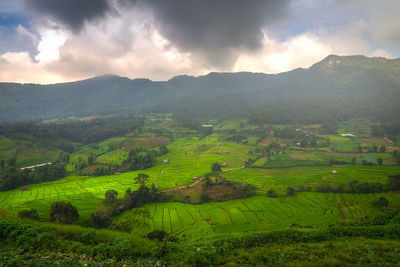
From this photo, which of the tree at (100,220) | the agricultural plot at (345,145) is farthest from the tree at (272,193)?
the agricultural plot at (345,145)

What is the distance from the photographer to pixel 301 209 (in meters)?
45.8

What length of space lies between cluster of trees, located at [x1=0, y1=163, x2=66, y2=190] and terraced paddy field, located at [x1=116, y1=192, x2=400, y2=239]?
46054 millimetres

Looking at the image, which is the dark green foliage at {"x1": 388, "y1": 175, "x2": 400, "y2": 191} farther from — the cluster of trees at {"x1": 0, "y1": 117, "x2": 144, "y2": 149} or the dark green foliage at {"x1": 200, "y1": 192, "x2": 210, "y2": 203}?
the cluster of trees at {"x1": 0, "y1": 117, "x2": 144, "y2": 149}

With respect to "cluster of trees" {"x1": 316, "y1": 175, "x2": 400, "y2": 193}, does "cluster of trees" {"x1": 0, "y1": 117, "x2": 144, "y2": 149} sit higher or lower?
higher

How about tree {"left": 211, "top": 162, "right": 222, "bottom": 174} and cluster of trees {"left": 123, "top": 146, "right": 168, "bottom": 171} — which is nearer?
tree {"left": 211, "top": 162, "right": 222, "bottom": 174}

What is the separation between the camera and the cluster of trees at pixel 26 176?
62031 millimetres

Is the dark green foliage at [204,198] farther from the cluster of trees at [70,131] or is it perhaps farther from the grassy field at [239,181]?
the cluster of trees at [70,131]

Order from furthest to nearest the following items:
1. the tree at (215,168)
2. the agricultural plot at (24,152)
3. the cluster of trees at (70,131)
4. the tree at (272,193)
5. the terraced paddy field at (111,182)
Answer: the cluster of trees at (70,131)
the agricultural plot at (24,152)
the tree at (215,168)
the tree at (272,193)
the terraced paddy field at (111,182)

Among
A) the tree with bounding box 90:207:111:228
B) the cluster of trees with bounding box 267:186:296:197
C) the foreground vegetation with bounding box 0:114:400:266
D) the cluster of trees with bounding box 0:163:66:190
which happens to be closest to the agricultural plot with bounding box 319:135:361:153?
the foreground vegetation with bounding box 0:114:400:266

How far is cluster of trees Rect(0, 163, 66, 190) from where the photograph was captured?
2442 inches

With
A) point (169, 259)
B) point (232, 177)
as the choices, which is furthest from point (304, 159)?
point (169, 259)

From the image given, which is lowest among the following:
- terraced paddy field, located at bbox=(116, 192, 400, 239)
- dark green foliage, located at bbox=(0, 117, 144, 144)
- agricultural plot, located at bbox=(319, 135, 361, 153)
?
terraced paddy field, located at bbox=(116, 192, 400, 239)

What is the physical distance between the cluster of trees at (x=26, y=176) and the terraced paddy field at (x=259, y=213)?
1813 inches

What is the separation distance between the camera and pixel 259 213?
149ft
